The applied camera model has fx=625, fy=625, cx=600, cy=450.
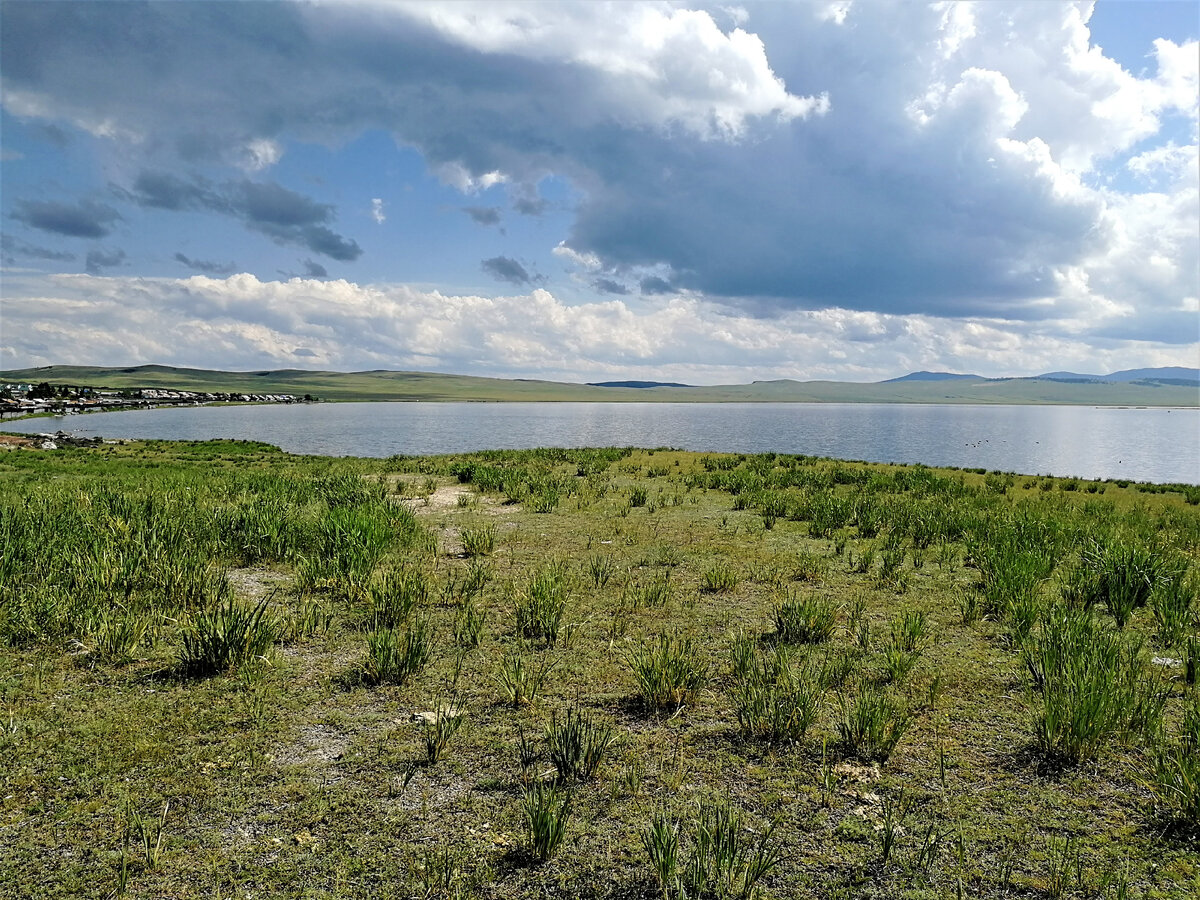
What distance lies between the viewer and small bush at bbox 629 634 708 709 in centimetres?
636

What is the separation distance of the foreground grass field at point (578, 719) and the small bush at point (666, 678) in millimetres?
32

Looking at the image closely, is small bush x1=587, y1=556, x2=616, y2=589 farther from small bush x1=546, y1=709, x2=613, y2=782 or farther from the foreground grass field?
small bush x1=546, y1=709, x2=613, y2=782

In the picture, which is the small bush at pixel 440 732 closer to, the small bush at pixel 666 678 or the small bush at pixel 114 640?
the small bush at pixel 666 678

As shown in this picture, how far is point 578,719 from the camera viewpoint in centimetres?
519

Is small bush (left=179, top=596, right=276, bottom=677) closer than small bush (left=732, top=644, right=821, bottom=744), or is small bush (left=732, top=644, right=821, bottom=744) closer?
small bush (left=732, top=644, right=821, bottom=744)

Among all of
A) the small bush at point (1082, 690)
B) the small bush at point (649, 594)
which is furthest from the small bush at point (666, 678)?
the small bush at point (1082, 690)

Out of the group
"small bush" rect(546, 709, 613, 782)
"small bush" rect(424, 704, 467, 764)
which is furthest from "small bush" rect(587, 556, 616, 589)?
"small bush" rect(546, 709, 613, 782)

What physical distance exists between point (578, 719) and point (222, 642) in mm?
4444

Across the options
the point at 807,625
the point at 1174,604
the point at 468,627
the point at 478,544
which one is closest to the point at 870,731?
the point at 807,625

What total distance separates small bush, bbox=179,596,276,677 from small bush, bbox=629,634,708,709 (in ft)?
14.3

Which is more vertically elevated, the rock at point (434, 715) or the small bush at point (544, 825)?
the small bush at point (544, 825)

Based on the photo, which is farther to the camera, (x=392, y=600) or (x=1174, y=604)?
(x=1174, y=604)

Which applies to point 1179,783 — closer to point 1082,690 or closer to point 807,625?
point 1082,690

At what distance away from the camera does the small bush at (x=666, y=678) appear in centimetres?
636
